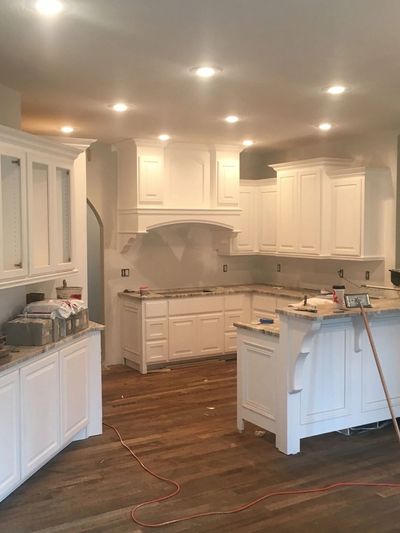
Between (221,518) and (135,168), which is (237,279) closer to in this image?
(135,168)

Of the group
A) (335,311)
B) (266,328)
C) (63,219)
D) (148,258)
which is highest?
(63,219)

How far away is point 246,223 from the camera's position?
7.52 meters

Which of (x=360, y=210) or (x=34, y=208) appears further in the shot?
(x=360, y=210)

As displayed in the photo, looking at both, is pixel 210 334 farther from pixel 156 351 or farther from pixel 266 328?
pixel 266 328

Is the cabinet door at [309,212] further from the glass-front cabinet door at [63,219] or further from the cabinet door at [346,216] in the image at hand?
the glass-front cabinet door at [63,219]

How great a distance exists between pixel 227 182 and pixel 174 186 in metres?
0.69

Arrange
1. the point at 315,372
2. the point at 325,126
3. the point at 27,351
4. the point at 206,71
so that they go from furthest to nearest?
the point at 325,126
the point at 315,372
the point at 206,71
the point at 27,351

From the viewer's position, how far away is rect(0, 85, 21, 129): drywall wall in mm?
4184

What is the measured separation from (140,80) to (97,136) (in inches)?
96.1

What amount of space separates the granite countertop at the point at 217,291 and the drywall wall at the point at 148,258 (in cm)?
16

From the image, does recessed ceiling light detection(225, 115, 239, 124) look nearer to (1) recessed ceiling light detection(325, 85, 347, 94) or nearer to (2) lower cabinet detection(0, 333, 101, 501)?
(1) recessed ceiling light detection(325, 85, 347, 94)

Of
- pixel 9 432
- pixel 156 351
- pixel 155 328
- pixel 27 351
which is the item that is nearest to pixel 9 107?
pixel 27 351

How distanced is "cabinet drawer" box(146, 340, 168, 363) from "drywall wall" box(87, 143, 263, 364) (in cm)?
57

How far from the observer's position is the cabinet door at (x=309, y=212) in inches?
256
